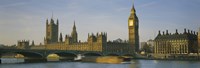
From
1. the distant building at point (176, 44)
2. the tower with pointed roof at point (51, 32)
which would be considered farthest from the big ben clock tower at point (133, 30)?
the tower with pointed roof at point (51, 32)

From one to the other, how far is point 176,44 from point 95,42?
36019 mm

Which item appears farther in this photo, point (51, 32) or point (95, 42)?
point (51, 32)

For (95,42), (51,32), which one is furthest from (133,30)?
(51,32)

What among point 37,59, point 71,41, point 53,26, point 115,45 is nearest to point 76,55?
point 37,59

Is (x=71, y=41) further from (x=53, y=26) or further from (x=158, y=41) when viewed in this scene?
(x=158, y=41)

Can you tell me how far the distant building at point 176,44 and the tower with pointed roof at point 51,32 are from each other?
69.1m

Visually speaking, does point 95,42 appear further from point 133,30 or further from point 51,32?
point 51,32

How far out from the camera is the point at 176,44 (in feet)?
458

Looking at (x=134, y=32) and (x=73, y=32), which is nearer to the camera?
(x=134, y=32)

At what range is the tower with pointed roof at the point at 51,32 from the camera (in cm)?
19375

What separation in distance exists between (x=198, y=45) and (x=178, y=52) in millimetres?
9925

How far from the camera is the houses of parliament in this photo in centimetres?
14975

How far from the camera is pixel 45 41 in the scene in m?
195

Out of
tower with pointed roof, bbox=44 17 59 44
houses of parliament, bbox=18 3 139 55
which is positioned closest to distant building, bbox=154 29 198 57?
houses of parliament, bbox=18 3 139 55
